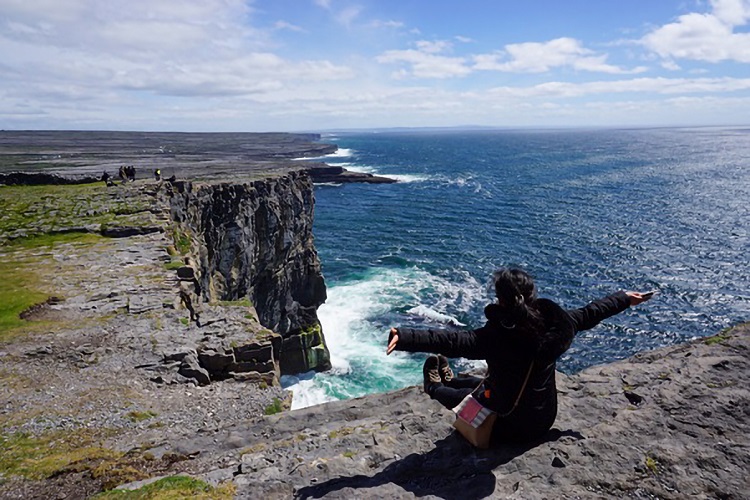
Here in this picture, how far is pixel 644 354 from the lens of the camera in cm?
1058

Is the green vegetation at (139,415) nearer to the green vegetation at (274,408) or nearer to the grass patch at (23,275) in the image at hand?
the green vegetation at (274,408)

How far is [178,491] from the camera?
282 inches

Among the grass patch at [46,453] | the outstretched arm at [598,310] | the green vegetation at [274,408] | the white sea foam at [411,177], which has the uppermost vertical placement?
the outstretched arm at [598,310]

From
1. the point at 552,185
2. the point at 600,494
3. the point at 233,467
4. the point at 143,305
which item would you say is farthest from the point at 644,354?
the point at 552,185

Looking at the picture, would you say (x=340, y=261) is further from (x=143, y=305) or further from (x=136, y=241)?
(x=143, y=305)

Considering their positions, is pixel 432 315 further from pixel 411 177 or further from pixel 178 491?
pixel 411 177

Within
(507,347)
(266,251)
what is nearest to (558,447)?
(507,347)

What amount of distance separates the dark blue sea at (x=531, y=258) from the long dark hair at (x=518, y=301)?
2937 cm

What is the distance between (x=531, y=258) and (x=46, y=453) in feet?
175

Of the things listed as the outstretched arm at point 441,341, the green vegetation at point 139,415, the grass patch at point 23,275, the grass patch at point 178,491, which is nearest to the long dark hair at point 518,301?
the outstretched arm at point 441,341

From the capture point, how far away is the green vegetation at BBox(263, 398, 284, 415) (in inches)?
464

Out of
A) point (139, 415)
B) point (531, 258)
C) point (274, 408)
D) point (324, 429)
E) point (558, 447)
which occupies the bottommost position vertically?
point (531, 258)

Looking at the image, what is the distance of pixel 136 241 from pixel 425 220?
202ft

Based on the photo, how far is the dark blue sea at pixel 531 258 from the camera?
127 ft
